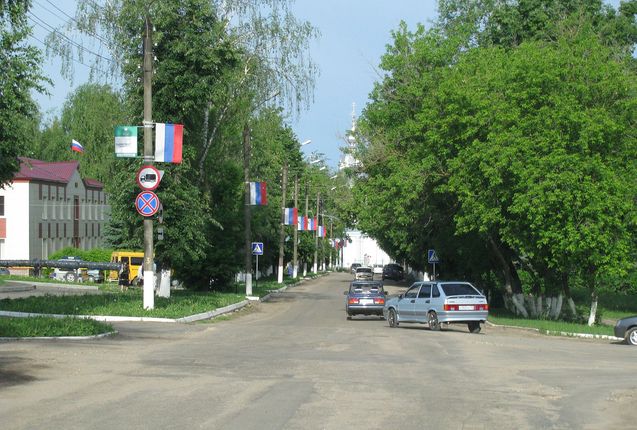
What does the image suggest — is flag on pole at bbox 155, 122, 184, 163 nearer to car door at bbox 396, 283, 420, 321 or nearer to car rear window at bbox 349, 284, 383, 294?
car door at bbox 396, 283, 420, 321

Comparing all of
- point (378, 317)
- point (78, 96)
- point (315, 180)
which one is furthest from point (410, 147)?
point (315, 180)

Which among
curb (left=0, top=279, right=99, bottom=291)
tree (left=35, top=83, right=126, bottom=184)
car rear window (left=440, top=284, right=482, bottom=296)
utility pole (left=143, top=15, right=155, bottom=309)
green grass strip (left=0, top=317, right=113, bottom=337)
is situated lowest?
curb (left=0, top=279, right=99, bottom=291)

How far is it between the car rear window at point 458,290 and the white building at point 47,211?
44.3m

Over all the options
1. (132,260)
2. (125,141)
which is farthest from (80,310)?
(132,260)

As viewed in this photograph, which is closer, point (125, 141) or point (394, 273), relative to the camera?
point (125, 141)

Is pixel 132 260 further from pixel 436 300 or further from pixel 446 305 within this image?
pixel 446 305

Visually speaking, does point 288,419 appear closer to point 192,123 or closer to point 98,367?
point 98,367

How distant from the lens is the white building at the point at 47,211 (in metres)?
75.6

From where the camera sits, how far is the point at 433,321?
28.9 metres

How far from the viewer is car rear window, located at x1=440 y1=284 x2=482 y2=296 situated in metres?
28.4

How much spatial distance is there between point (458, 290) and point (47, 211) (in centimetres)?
5997

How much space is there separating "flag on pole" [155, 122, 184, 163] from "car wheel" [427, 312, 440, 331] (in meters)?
10.1

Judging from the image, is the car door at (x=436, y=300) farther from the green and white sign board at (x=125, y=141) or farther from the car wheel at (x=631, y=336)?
the green and white sign board at (x=125, y=141)

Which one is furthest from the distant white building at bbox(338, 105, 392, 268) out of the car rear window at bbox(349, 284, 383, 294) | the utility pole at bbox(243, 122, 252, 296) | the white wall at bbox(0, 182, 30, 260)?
the car rear window at bbox(349, 284, 383, 294)
